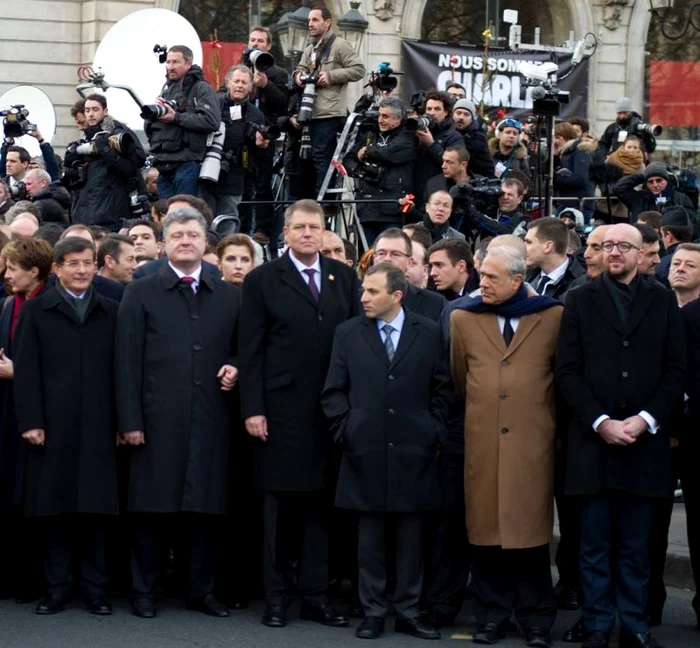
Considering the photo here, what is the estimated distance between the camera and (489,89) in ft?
81.7

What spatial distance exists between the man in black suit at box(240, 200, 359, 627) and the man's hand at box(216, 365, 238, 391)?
142 mm

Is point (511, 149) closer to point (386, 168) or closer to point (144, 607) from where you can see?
point (386, 168)

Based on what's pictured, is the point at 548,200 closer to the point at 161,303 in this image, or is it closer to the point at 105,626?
the point at 161,303

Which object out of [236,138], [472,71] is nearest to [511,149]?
[236,138]

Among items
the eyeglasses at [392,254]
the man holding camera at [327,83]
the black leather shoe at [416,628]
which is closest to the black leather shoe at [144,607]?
the black leather shoe at [416,628]

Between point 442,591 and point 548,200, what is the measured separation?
501cm

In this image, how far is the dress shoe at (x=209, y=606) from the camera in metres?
8.87

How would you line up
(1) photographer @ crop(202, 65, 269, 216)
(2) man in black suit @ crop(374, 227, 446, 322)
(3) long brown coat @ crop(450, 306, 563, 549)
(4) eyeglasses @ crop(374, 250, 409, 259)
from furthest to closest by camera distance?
(1) photographer @ crop(202, 65, 269, 216) → (4) eyeglasses @ crop(374, 250, 409, 259) → (2) man in black suit @ crop(374, 227, 446, 322) → (3) long brown coat @ crop(450, 306, 563, 549)

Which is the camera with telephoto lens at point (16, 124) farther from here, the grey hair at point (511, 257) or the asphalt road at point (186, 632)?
the grey hair at point (511, 257)

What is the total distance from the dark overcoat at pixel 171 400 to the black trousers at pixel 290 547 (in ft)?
0.96

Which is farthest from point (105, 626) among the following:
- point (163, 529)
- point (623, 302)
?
point (623, 302)

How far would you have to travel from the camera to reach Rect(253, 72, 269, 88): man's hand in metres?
15.2

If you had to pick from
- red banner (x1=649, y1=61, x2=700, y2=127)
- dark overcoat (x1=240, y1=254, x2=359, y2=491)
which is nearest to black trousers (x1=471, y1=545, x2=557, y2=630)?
dark overcoat (x1=240, y1=254, x2=359, y2=491)

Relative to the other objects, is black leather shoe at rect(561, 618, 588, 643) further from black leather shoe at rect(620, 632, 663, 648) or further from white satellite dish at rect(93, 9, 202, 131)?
white satellite dish at rect(93, 9, 202, 131)
